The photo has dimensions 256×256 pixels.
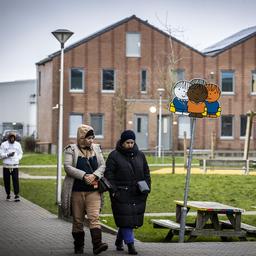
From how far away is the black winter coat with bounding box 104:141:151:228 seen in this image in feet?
41.1

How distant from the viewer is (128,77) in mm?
60312

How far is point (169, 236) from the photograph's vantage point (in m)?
15.1

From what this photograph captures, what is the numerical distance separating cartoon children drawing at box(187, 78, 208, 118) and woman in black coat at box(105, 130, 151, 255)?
6.42 ft

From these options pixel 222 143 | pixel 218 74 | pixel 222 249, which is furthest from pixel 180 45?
pixel 222 249

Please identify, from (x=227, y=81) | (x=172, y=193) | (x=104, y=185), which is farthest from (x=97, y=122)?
(x=104, y=185)

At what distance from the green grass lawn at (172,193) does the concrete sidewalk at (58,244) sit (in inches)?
48.4

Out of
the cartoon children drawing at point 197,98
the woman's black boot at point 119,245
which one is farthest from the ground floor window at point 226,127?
the woman's black boot at point 119,245

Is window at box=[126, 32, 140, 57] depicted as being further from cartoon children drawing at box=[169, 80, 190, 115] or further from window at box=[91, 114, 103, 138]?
cartoon children drawing at box=[169, 80, 190, 115]

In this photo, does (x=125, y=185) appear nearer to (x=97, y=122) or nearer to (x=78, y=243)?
(x=78, y=243)

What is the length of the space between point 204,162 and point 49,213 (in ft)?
61.1

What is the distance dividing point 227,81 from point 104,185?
50221 mm

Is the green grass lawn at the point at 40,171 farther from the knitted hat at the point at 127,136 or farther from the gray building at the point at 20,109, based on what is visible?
the gray building at the point at 20,109

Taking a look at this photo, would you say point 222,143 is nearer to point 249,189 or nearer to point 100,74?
point 100,74

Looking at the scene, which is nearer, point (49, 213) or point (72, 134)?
point (49, 213)
